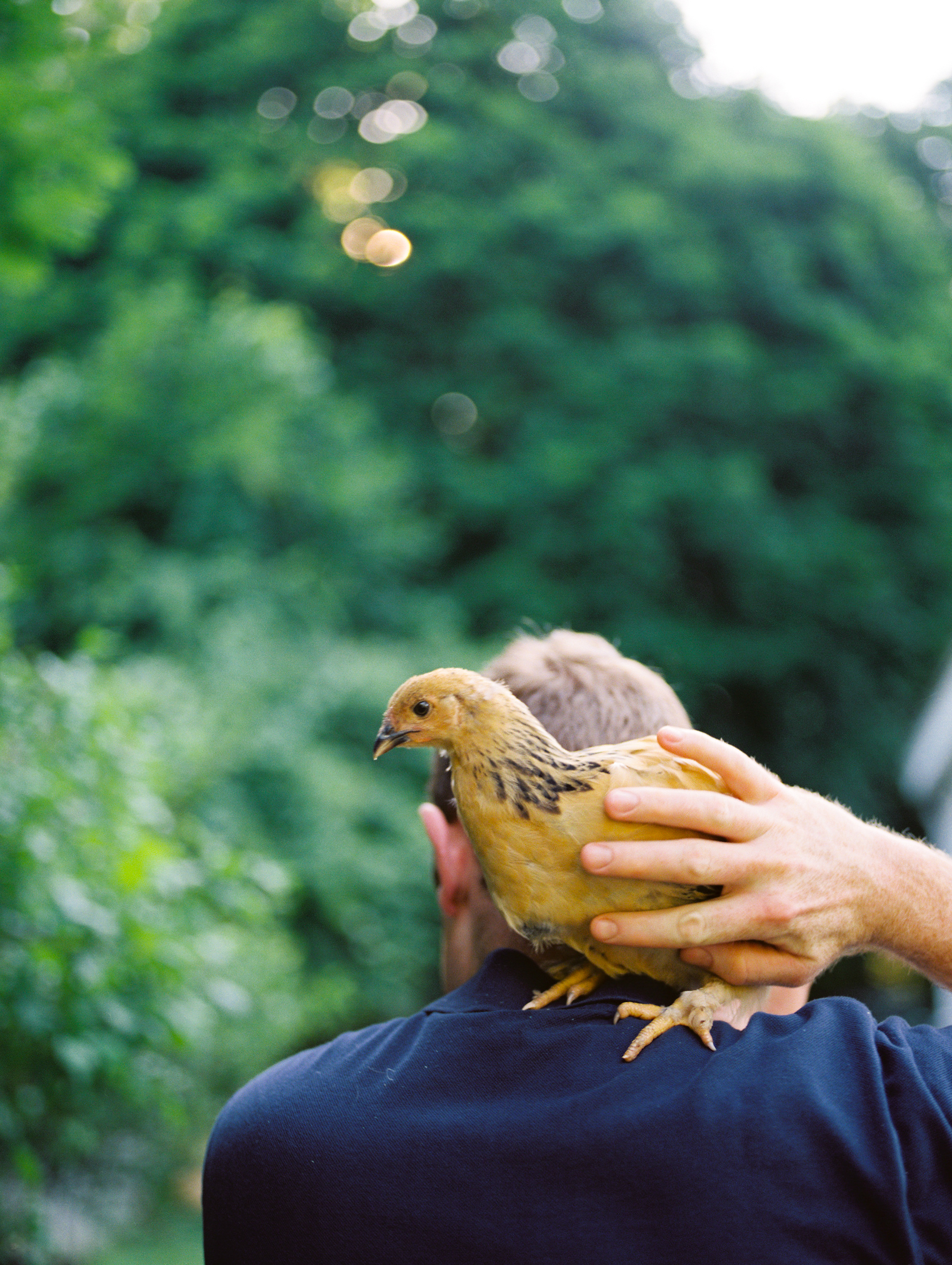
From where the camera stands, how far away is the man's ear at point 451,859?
1.91m

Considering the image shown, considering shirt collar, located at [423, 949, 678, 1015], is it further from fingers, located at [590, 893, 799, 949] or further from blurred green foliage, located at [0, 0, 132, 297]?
blurred green foliage, located at [0, 0, 132, 297]

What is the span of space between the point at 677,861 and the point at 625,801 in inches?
4.2

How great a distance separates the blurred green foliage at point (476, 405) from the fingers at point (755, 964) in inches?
263

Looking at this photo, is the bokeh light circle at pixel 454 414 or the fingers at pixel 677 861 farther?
the bokeh light circle at pixel 454 414

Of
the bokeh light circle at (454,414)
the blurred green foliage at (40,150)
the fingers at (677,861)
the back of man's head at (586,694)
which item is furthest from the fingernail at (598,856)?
the bokeh light circle at (454,414)

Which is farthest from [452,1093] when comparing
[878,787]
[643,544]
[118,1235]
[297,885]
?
[878,787]

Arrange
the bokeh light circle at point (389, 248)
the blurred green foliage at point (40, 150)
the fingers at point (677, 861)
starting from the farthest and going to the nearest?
the bokeh light circle at point (389, 248) < the blurred green foliage at point (40, 150) < the fingers at point (677, 861)

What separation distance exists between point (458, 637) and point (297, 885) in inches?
258

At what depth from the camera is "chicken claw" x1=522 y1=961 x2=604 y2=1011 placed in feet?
4.93

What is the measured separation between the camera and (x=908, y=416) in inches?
479

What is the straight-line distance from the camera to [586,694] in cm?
189

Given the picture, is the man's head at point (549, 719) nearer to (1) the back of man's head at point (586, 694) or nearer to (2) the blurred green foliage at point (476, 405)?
(1) the back of man's head at point (586, 694)

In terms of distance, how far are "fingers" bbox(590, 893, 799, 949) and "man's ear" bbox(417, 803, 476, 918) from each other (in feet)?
1.75

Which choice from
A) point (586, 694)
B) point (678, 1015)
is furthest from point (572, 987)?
point (586, 694)
